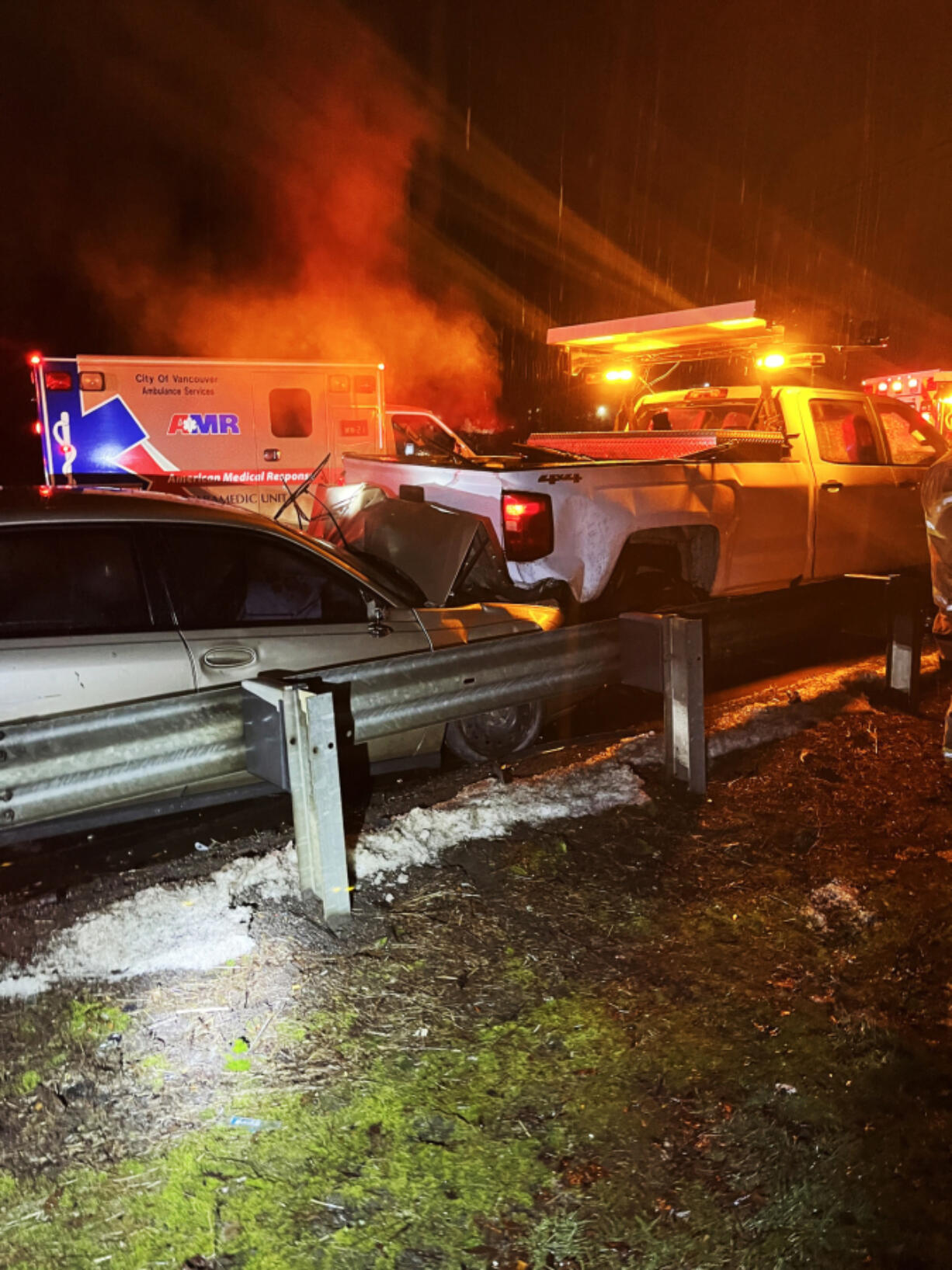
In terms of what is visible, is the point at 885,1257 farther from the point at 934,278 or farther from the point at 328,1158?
the point at 934,278

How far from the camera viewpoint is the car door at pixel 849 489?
7.32 m

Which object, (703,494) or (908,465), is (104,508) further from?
(908,465)

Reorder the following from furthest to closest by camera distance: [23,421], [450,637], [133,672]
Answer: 1. [23,421]
2. [450,637]
3. [133,672]

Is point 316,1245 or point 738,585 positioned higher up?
point 738,585

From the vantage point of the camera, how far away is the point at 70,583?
395cm

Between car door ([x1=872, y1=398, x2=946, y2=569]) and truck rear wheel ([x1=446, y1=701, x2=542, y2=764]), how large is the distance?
445 cm

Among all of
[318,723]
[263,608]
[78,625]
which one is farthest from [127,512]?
[318,723]

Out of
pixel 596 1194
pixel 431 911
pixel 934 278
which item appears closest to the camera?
pixel 596 1194

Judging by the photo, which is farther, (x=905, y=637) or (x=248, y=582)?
(x=905, y=637)

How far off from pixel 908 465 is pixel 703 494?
9.61 ft

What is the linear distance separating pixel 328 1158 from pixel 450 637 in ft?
9.06

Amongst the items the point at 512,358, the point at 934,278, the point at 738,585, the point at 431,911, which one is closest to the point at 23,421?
the point at 512,358

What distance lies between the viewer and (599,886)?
3.58 metres

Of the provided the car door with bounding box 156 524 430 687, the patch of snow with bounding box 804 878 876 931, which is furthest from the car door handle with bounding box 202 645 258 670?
the patch of snow with bounding box 804 878 876 931
